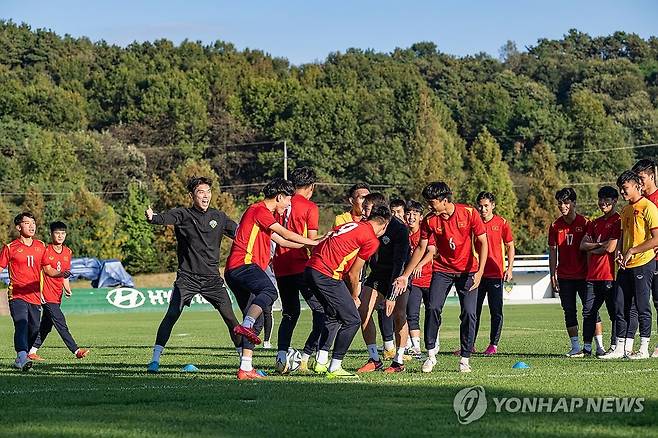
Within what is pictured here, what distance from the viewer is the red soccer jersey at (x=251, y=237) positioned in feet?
40.8

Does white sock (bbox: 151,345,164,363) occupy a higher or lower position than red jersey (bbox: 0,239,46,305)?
lower

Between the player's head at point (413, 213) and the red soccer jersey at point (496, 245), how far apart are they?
1.17 meters

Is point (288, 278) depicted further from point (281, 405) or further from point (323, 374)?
point (281, 405)

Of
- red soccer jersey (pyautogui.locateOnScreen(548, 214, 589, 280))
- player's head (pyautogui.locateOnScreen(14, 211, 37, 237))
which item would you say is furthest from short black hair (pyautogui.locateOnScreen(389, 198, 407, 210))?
player's head (pyautogui.locateOnScreen(14, 211, 37, 237))

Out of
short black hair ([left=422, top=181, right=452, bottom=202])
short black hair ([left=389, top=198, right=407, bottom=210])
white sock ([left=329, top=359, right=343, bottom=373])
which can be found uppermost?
short black hair ([left=422, top=181, right=452, bottom=202])

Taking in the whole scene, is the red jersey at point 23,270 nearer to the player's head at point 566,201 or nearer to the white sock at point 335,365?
the white sock at point 335,365

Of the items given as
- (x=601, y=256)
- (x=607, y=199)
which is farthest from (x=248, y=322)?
(x=601, y=256)

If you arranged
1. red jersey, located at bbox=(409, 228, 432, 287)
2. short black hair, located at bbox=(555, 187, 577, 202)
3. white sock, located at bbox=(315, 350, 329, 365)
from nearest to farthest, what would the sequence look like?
white sock, located at bbox=(315, 350, 329, 365), short black hair, located at bbox=(555, 187, 577, 202), red jersey, located at bbox=(409, 228, 432, 287)

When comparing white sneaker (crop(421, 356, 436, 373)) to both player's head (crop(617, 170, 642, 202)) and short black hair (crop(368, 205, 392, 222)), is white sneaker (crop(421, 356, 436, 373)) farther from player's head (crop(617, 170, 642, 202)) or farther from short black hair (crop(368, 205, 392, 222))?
player's head (crop(617, 170, 642, 202))

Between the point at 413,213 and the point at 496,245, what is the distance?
1.57m

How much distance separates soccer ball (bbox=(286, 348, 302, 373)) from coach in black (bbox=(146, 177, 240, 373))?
0.86 meters

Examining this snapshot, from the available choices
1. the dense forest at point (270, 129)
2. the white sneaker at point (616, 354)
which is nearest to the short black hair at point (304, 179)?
the white sneaker at point (616, 354)

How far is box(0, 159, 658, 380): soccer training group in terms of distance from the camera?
12.1 m

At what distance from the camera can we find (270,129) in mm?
95188
